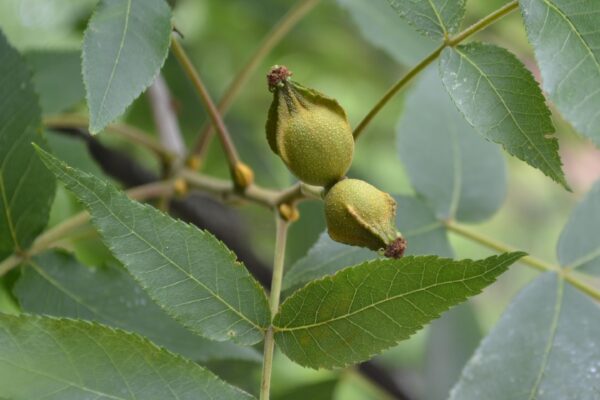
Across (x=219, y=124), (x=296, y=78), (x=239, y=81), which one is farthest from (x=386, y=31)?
(x=296, y=78)

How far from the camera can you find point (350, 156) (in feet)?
2.68

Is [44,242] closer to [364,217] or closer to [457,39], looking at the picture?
[364,217]

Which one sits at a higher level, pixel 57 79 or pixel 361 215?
pixel 361 215

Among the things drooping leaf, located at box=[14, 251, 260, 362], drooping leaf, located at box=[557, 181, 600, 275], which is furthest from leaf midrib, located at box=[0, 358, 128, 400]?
drooping leaf, located at box=[557, 181, 600, 275]

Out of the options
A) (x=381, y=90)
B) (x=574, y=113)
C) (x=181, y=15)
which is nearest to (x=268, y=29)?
(x=181, y=15)

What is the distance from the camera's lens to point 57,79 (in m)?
1.35

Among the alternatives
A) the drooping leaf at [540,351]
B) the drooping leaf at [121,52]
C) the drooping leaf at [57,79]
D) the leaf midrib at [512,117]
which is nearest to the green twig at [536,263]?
the drooping leaf at [540,351]

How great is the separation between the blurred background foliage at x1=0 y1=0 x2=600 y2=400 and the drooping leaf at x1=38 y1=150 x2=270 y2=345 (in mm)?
346

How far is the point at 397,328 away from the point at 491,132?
0.20m

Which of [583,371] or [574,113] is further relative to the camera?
[583,371]

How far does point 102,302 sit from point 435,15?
0.49 metres

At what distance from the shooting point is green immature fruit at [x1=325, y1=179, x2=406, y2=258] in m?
0.76

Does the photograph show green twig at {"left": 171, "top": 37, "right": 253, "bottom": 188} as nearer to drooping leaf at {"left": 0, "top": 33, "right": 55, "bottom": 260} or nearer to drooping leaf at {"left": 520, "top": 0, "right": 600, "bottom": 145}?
drooping leaf at {"left": 0, "top": 33, "right": 55, "bottom": 260}

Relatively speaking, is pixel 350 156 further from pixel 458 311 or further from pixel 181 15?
pixel 181 15
